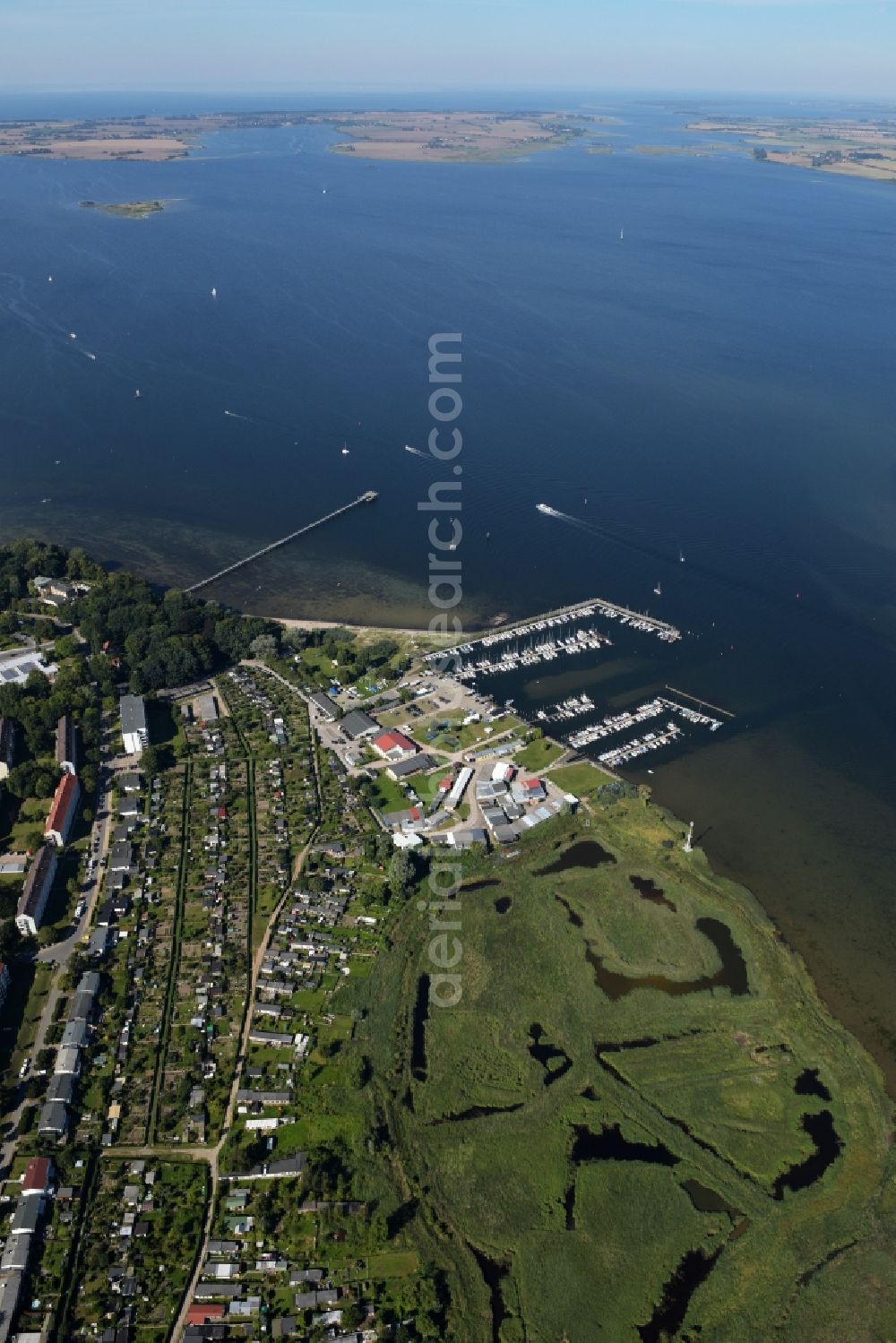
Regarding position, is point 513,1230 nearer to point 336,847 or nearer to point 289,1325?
point 289,1325

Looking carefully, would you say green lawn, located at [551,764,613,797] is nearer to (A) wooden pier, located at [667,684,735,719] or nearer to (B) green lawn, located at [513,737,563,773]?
(B) green lawn, located at [513,737,563,773]

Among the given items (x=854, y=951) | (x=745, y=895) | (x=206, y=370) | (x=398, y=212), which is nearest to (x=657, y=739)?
(x=745, y=895)

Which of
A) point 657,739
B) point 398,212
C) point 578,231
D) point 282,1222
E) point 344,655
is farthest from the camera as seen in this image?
point 398,212

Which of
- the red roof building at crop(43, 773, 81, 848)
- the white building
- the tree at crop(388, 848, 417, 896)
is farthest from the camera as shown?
the white building

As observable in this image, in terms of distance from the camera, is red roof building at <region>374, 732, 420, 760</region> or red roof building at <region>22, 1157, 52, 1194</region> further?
red roof building at <region>374, 732, 420, 760</region>

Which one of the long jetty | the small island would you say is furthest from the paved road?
the small island

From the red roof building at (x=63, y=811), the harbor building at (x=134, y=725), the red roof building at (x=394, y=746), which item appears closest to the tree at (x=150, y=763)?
the harbor building at (x=134, y=725)

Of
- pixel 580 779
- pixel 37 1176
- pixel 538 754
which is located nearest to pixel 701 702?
pixel 580 779
